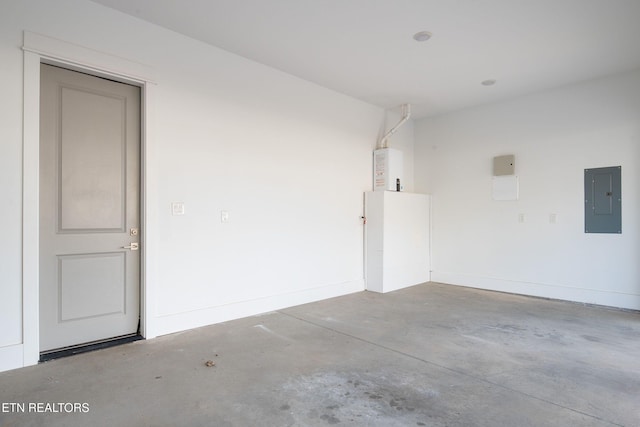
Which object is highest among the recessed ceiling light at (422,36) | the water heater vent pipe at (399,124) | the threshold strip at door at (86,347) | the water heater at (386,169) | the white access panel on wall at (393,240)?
the recessed ceiling light at (422,36)

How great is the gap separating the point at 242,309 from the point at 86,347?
152 cm

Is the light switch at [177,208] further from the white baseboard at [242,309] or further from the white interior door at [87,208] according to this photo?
the white baseboard at [242,309]

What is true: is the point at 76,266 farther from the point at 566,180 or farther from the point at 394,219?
the point at 566,180

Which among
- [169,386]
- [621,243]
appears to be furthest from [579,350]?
[169,386]

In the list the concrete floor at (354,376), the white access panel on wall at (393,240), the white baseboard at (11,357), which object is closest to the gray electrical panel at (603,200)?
the concrete floor at (354,376)

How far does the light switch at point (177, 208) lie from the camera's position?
3529 mm

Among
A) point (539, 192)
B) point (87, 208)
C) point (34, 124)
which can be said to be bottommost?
point (87, 208)

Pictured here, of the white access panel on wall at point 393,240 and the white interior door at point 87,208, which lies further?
the white access panel on wall at point 393,240

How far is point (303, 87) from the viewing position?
4.77 m

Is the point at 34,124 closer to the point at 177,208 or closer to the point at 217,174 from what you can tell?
the point at 177,208

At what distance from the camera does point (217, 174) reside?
3859mm

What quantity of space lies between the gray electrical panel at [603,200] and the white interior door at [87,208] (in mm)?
5585

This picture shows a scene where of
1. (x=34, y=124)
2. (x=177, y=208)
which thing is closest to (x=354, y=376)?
(x=177, y=208)

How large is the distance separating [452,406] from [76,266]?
3.18 m
